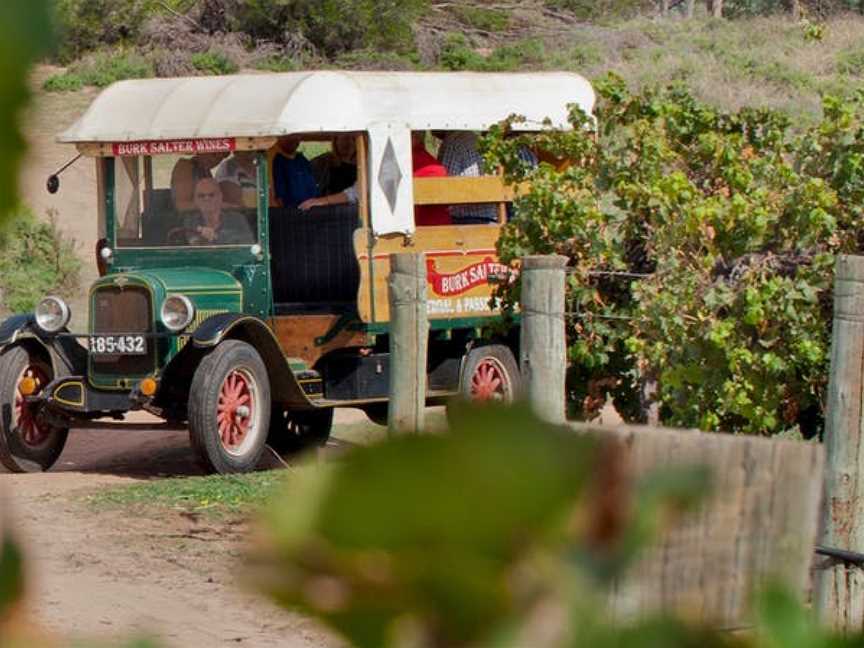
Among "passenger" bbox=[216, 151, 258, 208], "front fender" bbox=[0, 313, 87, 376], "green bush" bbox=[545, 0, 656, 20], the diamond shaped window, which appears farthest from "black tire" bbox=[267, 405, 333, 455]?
"green bush" bbox=[545, 0, 656, 20]

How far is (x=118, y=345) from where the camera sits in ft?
30.0

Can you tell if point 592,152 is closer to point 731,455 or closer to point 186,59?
point 731,455

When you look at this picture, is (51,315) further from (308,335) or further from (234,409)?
(308,335)

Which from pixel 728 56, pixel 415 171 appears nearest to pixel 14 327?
pixel 415 171

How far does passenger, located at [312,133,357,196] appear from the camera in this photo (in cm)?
995

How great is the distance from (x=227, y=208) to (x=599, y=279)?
295 centimetres

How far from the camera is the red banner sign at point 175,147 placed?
936 centimetres

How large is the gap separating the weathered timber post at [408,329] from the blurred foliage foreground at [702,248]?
28.6 inches

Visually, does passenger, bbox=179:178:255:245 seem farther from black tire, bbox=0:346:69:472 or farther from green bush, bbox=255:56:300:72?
green bush, bbox=255:56:300:72

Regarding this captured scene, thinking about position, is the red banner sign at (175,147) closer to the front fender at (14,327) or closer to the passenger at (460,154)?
the front fender at (14,327)

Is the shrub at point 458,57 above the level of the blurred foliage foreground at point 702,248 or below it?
above

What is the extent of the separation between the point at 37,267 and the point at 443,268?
881 cm

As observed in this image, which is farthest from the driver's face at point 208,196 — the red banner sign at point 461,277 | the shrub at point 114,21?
the shrub at point 114,21

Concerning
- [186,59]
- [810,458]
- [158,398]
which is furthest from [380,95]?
[186,59]
